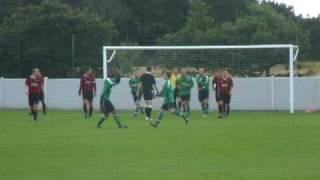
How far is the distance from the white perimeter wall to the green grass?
36.5 feet

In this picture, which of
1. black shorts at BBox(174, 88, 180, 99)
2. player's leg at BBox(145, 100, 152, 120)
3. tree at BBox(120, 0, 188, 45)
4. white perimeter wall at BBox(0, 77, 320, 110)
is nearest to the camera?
player's leg at BBox(145, 100, 152, 120)

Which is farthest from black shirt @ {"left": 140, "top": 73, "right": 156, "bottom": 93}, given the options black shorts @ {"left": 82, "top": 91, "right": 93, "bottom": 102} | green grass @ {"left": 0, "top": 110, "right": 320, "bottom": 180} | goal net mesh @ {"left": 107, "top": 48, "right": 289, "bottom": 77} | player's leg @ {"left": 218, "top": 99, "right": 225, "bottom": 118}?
goal net mesh @ {"left": 107, "top": 48, "right": 289, "bottom": 77}

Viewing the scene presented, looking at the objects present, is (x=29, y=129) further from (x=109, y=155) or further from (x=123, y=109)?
(x=123, y=109)

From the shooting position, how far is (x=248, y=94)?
41.4 meters

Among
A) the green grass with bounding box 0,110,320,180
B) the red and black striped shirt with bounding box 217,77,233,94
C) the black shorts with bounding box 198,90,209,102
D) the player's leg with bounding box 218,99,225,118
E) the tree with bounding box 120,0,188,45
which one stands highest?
the tree with bounding box 120,0,188,45

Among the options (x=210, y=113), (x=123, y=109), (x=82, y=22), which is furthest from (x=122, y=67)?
(x=82, y=22)

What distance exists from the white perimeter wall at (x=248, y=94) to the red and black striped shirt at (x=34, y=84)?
941cm

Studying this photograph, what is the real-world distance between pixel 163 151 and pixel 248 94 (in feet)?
74.0

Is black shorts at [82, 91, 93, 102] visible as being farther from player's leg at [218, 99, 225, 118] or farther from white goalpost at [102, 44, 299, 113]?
white goalpost at [102, 44, 299, 113]

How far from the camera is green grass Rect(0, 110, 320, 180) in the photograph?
15.4 metres

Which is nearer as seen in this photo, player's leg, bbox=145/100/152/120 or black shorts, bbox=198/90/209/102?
player's leg, bbox=145/100/152/120

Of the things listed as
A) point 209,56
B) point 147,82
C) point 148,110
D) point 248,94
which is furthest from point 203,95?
point 209,56

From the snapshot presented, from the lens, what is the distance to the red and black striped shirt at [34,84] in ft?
108

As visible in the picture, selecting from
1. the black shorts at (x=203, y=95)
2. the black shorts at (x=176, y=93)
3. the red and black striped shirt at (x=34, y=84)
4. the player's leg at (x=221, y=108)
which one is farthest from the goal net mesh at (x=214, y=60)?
the red and black striped shirt at (x=34, y=84)
